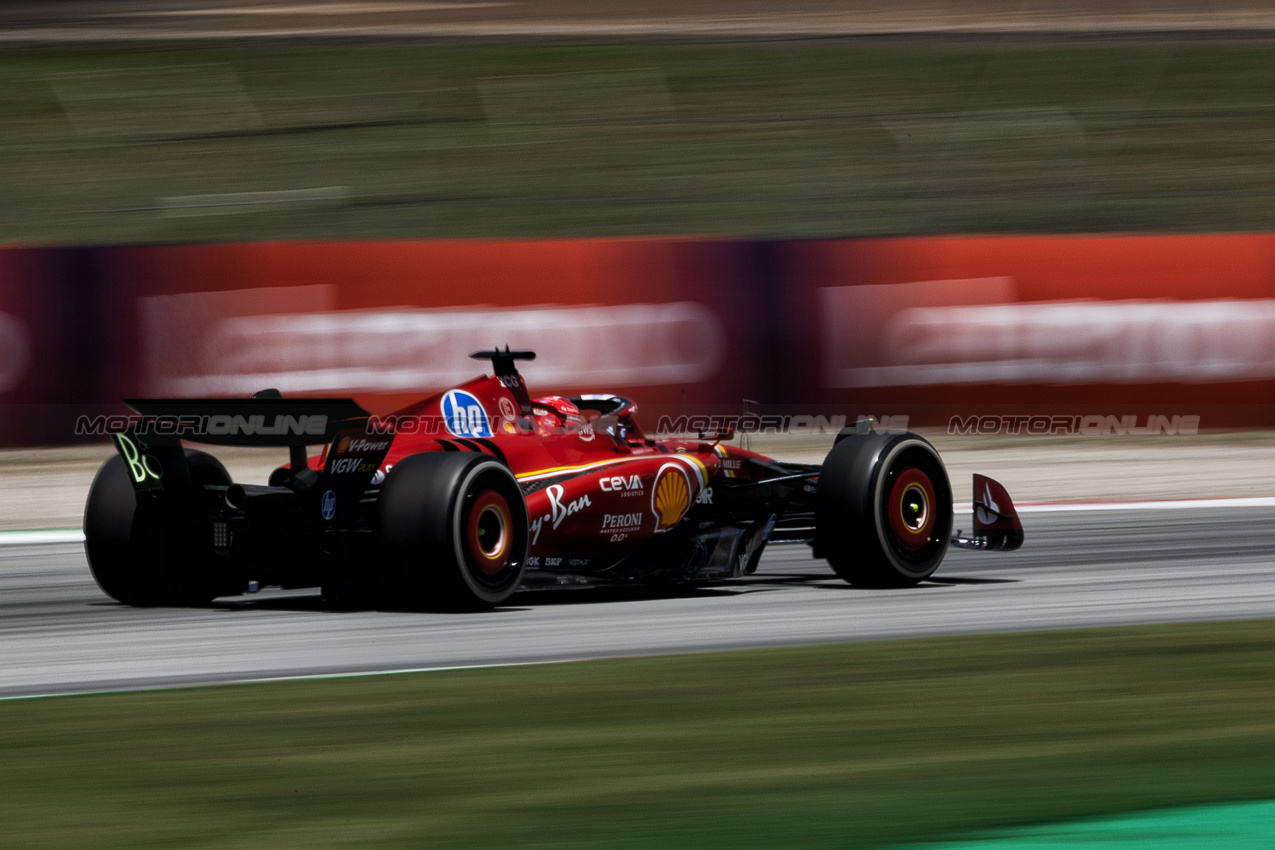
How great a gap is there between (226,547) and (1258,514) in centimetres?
892

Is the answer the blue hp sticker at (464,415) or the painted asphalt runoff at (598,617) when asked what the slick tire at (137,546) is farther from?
the blue hp sticker at (464,415)

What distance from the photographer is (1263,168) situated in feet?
80.4

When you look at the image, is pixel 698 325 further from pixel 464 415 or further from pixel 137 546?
pixel 137 546

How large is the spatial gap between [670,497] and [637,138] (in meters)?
16.0

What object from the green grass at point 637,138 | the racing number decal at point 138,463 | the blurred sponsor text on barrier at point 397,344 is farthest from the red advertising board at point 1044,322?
the racing number decal at point 138,463

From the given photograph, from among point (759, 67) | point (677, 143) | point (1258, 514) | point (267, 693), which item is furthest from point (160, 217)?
point (267, 693)

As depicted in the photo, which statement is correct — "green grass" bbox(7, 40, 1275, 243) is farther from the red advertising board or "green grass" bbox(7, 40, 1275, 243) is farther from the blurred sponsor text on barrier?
the blurred sponsor text on barrier

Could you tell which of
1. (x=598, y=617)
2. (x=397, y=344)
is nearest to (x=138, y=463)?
(x=598, y=617)

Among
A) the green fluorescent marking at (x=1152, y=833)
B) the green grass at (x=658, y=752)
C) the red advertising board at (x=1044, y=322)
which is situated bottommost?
the green fluorescent marking at (x=1152, y=833)

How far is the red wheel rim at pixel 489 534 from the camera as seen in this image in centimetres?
855

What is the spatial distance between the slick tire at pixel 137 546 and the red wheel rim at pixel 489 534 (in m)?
1.57

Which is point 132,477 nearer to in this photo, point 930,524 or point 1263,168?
point 930,524

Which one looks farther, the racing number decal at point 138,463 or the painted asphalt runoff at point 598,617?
the racing number decal at point 138,463

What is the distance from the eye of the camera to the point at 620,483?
31.4 feet
